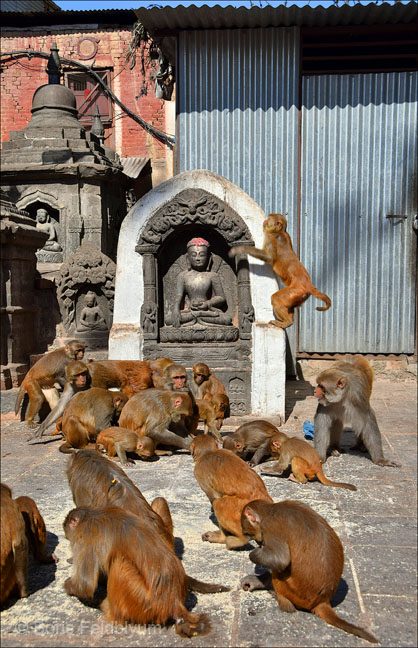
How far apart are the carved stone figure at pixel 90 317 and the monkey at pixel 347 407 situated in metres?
3.80

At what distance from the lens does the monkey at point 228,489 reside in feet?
12.6

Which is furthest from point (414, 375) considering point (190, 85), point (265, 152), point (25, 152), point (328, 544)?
point (25, 152)

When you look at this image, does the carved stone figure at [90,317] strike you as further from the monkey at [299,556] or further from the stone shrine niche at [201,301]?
the monkey at [299,556]

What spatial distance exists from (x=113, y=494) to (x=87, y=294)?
17.6ft

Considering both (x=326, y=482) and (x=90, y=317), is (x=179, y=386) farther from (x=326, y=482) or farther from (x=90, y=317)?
(x=90, y=317)

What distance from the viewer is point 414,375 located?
9.70 m

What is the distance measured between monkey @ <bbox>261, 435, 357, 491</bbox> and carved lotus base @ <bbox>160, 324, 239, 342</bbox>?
96.1 inches

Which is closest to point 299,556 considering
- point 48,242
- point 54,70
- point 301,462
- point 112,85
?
point 301,462

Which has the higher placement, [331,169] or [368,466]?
[331,169]

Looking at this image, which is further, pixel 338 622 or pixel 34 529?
pixel 34 529

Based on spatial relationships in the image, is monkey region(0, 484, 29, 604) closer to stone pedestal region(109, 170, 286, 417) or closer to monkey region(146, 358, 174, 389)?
monkey region(146, 358, 174, 389)

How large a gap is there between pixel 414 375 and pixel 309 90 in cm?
463

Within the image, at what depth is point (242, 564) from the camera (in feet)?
12.5

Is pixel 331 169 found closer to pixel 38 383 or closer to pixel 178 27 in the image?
pixel 178 27
